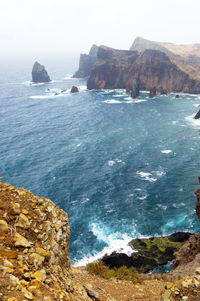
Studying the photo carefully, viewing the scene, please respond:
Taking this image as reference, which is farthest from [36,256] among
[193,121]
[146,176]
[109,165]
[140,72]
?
[140,72]

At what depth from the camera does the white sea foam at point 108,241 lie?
116 ft

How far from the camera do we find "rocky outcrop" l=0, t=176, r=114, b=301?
7555 mm

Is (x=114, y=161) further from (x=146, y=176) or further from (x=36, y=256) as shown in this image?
(x=36, y=256)

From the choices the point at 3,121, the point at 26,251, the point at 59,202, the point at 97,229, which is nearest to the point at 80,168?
the point at 59,202

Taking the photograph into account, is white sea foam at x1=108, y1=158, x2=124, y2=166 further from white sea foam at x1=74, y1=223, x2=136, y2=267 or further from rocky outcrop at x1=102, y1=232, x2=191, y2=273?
rocky outcrop at x1=102, y1=232, x2=191, y2=273

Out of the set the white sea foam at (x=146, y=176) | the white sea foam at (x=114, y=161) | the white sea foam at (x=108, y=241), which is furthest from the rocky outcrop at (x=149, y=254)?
the white sea foam at (x=114, y=161)

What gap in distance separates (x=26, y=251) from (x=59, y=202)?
40.0 m

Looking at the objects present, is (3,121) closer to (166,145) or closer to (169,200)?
(166,145)

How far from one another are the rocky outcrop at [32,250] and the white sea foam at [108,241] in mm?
24484

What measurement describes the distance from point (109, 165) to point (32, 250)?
5278cm

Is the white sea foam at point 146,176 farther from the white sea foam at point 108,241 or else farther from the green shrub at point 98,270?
the green shrub at point 98,270

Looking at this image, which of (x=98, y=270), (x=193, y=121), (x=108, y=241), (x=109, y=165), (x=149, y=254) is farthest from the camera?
(x=193, y=121)

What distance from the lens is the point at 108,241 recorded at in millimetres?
38531

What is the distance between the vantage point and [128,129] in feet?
293
